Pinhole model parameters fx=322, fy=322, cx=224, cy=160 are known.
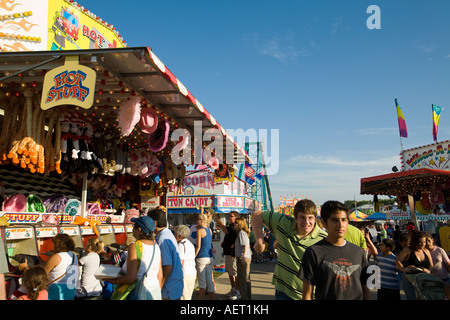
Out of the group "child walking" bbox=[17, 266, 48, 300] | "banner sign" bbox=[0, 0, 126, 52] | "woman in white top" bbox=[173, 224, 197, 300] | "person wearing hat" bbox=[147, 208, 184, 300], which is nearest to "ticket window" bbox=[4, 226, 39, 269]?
"child walking" bbox=[17, 266, 48, 300]

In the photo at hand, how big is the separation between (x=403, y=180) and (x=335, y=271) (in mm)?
11707

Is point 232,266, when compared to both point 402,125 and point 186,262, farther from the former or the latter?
point 402,125

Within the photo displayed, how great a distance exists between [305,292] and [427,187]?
15301 mm

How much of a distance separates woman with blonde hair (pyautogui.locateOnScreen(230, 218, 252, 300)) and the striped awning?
17.0ft

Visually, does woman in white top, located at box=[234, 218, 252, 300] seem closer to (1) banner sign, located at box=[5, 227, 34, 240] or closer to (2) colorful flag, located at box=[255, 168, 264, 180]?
(1) banner sign, located at box=[5, 227, 34, 240]

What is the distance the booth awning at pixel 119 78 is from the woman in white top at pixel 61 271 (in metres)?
2.84

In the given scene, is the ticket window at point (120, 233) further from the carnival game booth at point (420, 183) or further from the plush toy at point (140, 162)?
the carnival game booth at point (420, 183)

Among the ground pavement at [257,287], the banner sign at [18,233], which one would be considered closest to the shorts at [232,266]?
the ground pavement at [257,287]

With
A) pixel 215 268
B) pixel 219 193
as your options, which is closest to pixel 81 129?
pixel 215 268

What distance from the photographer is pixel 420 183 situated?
13.7m

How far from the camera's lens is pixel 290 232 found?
3516 millimetres
